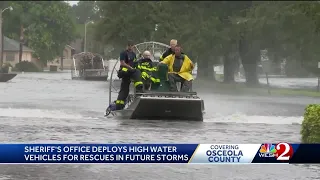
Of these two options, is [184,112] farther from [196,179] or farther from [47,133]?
[196,179]

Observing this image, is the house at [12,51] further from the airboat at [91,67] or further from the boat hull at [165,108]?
the boat hull at [165,108]

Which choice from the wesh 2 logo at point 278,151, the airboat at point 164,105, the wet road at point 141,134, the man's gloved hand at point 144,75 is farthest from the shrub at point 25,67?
the wesh 2 logo at point 278,151

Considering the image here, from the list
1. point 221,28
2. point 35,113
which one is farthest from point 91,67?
point 35,113

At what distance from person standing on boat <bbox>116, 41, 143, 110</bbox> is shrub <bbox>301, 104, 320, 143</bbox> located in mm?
5654

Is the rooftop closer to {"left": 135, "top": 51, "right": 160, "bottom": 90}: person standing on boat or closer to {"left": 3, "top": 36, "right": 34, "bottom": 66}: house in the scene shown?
{"left": 3, "top": 36, "right": 34, "bottom": 66}: house

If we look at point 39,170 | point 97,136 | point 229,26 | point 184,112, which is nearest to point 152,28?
point 229,26

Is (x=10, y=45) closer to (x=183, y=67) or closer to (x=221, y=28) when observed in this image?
(x=221, y=28)

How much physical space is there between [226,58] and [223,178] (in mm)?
50010

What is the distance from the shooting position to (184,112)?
17.8 m

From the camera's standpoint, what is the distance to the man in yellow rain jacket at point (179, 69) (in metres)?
18.2

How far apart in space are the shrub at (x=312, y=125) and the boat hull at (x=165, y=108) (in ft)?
13.5

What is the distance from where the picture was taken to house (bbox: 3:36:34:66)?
117625mm

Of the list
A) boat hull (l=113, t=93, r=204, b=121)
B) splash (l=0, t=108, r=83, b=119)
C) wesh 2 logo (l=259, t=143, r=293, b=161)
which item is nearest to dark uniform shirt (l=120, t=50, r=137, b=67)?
boat hull (l=113, t=93, r=204, b=121)

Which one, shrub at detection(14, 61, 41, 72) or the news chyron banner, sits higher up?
the news chyron banner
